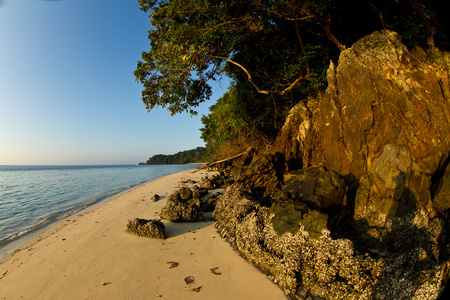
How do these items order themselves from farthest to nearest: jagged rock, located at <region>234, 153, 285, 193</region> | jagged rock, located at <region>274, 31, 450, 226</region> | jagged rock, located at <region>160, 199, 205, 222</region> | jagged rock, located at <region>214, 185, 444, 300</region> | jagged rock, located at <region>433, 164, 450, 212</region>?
jagged rock, located at <region>234, 153, 285, 193</region>
jagged rock, located at <region>160, 199, 205, 222</region>
jagged rock, located at <region>274, 31, 450, 226</region>
jagged rock, located at <region>433, 164, 450, 212</region>
jagged rock, located at <region>214, 185, 444, 300</region>

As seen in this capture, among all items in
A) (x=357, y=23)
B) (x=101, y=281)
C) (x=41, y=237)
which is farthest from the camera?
(x=357, y=23)

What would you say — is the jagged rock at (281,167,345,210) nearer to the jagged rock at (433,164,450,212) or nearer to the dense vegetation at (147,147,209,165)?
the jagged rock at (433,164,450,212)

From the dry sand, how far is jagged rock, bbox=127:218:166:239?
0.15 m

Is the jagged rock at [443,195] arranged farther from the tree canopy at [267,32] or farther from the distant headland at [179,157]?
the distant headland at [179,157]

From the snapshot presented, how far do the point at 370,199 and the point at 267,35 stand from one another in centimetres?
774

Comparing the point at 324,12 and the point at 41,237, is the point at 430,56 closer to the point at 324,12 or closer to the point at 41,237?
the point at 324,12

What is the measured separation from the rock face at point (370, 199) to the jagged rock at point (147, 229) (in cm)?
159

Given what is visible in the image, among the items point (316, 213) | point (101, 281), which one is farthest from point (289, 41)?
point (101, 281)

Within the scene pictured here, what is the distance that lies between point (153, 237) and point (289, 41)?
9532 millimetres

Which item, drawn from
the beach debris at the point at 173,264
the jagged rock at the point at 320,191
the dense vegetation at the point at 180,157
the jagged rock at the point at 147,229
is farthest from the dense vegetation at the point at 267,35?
the dense vegetation at the point at 180,157

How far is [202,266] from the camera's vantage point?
4094mm

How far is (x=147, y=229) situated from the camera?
18.0ft

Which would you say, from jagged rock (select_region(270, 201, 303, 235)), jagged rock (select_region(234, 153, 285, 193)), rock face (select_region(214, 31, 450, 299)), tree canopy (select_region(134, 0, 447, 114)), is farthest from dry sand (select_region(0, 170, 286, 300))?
tree canopy (select_region(134, 0, 447, 114))

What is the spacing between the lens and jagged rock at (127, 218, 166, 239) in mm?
5396
